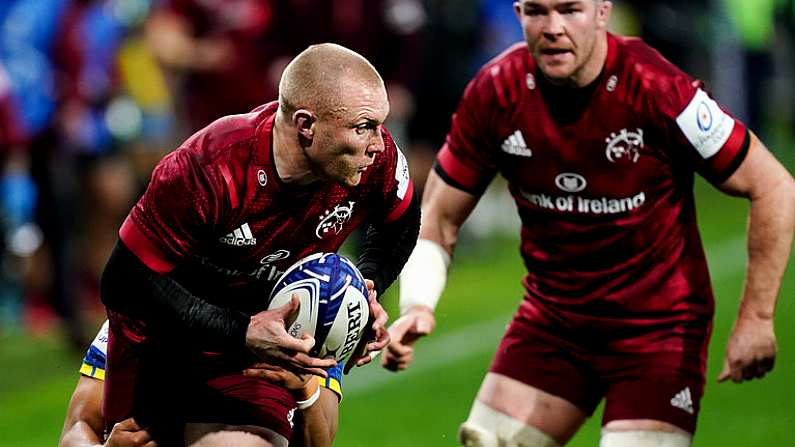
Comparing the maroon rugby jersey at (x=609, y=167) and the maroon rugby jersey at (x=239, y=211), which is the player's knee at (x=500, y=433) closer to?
the maroon rugby jersey at (x=609, y=167)

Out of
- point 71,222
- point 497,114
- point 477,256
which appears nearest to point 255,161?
point 497,114

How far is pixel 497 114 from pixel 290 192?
1.10 meters

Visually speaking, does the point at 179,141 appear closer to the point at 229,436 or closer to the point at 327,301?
the point at 229,436

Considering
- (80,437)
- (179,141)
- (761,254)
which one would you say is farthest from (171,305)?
(179,141)

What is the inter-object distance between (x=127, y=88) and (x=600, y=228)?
7.51 meters

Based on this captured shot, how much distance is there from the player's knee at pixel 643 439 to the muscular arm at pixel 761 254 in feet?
1.04

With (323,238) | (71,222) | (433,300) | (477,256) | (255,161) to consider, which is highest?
(255,161)

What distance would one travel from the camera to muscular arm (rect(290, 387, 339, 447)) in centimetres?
623

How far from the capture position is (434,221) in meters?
6.70

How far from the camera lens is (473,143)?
6547 millimetres

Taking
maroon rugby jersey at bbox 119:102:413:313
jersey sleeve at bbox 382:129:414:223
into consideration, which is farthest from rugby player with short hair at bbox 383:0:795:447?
maroon rugby jersey at bbox 119:102:413:313

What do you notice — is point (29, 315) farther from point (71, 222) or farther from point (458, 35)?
point (458, 35)

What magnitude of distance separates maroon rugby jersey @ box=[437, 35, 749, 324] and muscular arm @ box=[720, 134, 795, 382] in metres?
0.10

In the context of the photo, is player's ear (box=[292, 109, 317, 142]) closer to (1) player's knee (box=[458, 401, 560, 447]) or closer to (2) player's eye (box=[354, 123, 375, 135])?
(2) player's eye (box=[354, 123, 375, 135])
